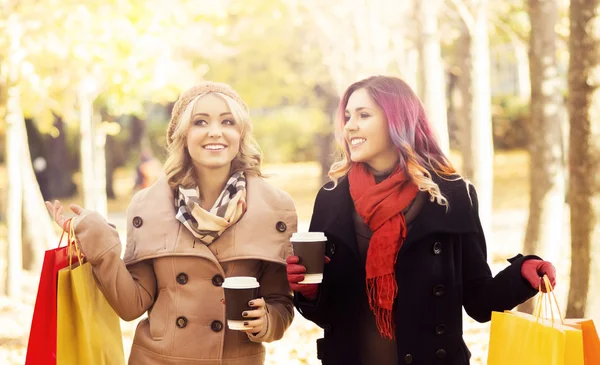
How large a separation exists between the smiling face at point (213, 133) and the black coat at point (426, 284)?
0.49m

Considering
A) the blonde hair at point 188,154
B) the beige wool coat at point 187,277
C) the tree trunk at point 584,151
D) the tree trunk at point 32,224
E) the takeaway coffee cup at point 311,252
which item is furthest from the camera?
the tree trunk at point 32,224

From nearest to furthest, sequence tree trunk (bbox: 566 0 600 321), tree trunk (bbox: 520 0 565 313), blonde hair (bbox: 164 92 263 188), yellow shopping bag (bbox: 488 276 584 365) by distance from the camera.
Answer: yellow shopping bag (bbox: 488 276 584 365) → blonde hair (bbox: 164 92 263 188) → tree trunk (bbox: 566 0 600 321) → tree trunk (bbox: 520 0 565 313)

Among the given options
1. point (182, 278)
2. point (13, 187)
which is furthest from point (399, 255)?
point (13, 187)

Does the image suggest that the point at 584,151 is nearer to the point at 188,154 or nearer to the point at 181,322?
the point at 188,154

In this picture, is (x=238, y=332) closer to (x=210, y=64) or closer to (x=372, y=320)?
(x=372, y=320)

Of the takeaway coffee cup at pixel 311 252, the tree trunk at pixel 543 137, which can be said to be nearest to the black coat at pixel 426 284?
the takeaway coffee cup at pixel 311 252

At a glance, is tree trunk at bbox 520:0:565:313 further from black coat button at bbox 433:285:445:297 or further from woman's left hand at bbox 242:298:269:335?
woman's left hand at bbox 242:298:269:335

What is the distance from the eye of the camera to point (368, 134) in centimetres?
370

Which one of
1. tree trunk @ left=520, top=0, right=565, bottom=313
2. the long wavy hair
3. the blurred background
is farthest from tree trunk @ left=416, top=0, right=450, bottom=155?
the long wavy hair

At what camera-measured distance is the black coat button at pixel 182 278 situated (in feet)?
12.4

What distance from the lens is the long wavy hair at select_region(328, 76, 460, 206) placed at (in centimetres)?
368

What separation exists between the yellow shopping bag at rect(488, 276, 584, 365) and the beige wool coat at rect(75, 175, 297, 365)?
2.94ft

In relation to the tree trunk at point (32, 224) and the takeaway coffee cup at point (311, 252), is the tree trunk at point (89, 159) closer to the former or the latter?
the tree trunk at point (32, 224)

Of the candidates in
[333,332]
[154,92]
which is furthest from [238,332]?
[154,92]
